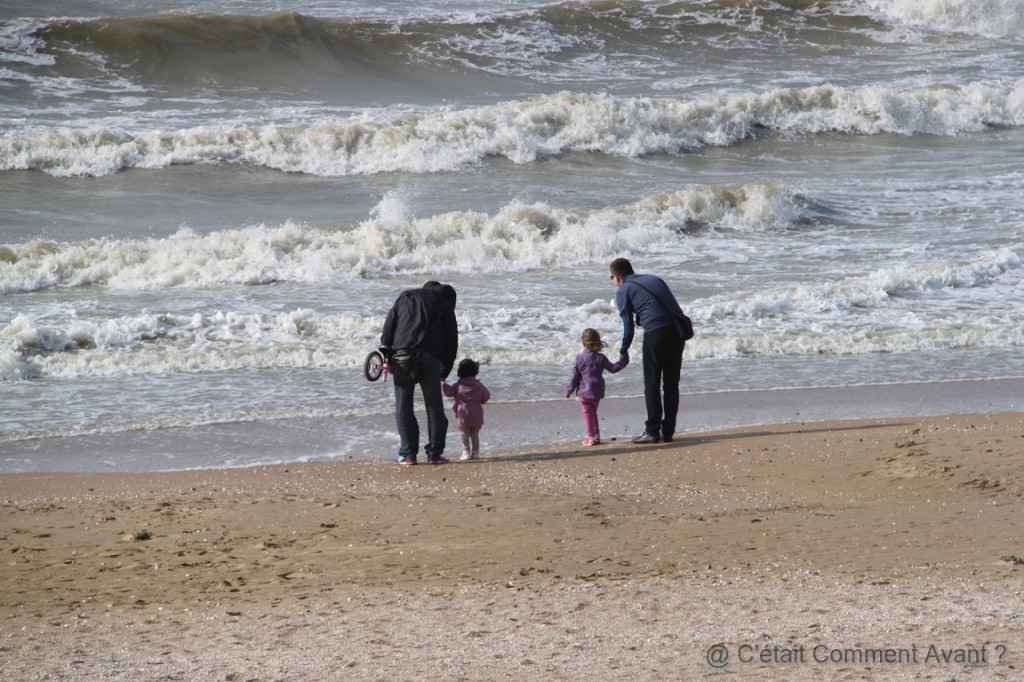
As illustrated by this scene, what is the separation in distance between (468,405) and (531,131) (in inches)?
671

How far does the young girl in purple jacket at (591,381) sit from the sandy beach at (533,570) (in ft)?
2.25

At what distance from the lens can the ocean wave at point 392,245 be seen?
1509 centimetres

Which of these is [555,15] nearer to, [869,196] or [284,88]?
[284,88]

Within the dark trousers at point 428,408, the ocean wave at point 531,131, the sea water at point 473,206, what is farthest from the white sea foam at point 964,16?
the dark trousers at point 428,408

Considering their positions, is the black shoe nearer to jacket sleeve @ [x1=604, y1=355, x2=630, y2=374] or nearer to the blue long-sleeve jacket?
jacket sleeve @ [x1=604, y1=355, x2=630, y2=374]

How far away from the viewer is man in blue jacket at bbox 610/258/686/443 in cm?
882

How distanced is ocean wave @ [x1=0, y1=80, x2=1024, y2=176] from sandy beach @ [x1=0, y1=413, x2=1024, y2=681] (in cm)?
1502

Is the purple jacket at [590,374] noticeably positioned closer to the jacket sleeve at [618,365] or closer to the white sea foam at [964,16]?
the jacket sleeve at [618,365]

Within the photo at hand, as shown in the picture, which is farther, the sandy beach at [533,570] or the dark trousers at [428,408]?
the dark trousers at [428,408]

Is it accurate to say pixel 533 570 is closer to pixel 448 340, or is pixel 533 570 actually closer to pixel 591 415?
pixel 448 340

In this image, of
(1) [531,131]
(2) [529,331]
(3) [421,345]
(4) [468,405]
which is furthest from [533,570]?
(1) [531,131]

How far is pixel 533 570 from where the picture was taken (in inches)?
222

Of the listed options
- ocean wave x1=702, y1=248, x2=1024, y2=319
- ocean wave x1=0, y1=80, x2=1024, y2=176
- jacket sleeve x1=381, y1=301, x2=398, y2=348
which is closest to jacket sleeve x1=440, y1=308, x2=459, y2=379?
jacket sleeve x1=381, y1=301, x2=398, y2=348

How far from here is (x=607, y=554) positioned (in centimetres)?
583
